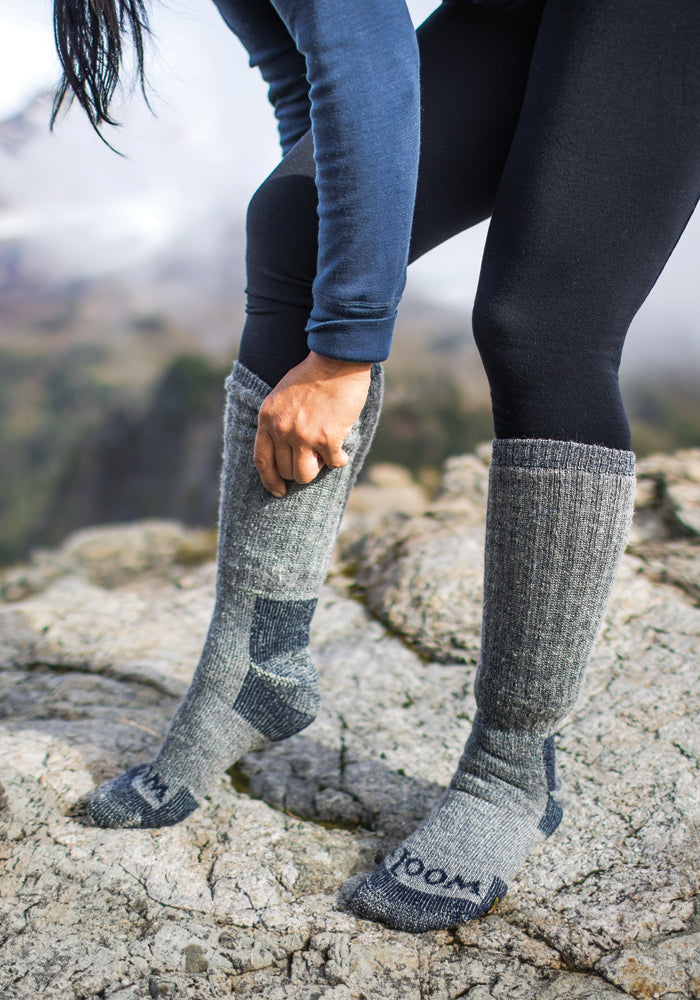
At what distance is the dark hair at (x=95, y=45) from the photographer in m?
0.78

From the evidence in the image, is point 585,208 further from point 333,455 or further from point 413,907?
point 413,907

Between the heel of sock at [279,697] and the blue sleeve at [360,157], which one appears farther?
the heel of sock at [279,697]

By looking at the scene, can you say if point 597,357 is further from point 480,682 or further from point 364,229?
point 480,682

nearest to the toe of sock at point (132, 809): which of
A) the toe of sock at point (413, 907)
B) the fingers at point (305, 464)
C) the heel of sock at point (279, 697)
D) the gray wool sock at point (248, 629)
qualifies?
the gray wool sock at point (248, 629)

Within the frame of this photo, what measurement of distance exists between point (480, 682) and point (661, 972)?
0.99ft

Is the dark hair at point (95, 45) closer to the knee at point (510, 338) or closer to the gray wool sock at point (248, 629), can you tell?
the gray wool sock at point (248, 629)

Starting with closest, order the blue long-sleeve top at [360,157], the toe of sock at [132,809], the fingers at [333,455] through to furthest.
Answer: the blue long-sleeve top at [360,157] < the fingers at [333,455] < the toe of sock at [132,809]

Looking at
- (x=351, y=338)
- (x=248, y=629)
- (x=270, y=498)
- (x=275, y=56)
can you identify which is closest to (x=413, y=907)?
(x=248, y=629)

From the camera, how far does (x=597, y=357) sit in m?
0.71

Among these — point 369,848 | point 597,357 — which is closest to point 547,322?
point 597,357

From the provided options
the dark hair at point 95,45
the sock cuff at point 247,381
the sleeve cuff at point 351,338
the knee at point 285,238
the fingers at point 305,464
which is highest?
the dark hair at point 95,45

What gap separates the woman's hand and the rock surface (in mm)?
467

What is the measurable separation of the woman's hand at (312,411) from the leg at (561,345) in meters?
0.14

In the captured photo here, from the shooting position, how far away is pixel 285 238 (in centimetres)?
81
